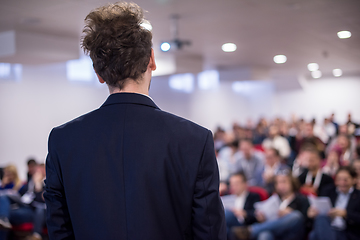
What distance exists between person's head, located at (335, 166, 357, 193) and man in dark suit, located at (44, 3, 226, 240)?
3.18 meters

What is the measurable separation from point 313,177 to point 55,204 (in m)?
4.12

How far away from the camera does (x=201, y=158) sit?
927mm

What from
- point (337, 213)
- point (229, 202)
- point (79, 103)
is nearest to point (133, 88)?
point (337, 213)

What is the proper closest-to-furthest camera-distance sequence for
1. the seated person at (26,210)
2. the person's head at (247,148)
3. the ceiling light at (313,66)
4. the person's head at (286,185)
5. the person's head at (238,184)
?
the person's head at (286,185) < the person's head at (238,184) < the seated person at (26,210) < the person's head at (247,148) < the ceiling light at (313,66)

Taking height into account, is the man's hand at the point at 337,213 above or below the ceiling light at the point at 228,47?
below

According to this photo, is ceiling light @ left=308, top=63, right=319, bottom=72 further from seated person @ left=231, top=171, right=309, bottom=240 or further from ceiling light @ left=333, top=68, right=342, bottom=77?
seated person @ left=231, top=171, right=309, bottom=240

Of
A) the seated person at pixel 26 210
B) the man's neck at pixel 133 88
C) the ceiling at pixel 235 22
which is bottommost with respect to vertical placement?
the seated person at pixel 26 210

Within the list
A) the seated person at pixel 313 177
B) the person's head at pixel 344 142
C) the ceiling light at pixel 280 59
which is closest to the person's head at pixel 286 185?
the seated person at pixel 313 177

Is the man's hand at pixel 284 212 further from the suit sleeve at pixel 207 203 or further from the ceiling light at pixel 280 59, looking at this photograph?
the ceiling light at pixel 280 59

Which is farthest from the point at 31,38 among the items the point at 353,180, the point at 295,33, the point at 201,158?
the point at 201,158

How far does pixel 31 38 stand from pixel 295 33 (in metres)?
4.18

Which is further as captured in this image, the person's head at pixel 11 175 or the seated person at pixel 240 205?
the person's head at pixel 11 175

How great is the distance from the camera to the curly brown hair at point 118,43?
94 cm

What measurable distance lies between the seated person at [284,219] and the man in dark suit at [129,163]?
119 inches
